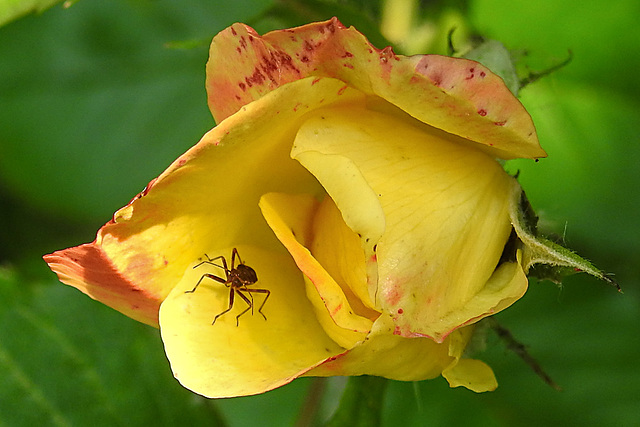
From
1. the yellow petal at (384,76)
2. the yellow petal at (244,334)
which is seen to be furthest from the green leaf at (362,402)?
the yellow petal at (384,76)

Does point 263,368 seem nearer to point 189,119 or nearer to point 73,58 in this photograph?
point 189,119

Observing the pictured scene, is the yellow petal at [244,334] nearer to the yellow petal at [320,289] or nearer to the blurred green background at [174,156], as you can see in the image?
the yellow petal at [320,289]

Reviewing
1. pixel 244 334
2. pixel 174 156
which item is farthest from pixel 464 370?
pixel 174 156

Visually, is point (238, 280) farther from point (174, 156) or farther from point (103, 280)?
point (174, 156)

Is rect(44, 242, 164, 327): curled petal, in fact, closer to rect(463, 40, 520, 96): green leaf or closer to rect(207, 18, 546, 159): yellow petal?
rect(207, 18, 546, 159): yellow petal

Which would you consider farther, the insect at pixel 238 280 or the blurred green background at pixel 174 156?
the blurred green background at pixel 174 156

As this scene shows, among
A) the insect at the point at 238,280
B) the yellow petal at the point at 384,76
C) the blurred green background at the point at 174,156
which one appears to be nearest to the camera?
the yellow petal at the point at 384,76

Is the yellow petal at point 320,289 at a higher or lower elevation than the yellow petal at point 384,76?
lower
